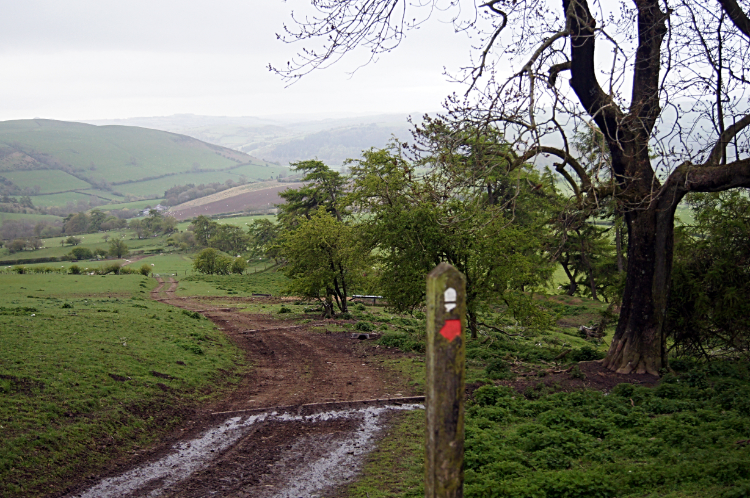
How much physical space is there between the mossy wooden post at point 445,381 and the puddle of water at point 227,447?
375 centimetres

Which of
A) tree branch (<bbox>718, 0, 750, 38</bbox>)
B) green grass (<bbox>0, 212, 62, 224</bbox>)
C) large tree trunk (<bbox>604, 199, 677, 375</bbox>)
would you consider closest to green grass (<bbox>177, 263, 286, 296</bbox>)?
large tree trunk (<bbox>604, 199, 677, 375</bbox>)

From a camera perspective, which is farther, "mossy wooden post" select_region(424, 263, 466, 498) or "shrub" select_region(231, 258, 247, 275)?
"shrub" select_region(231, 258, 247, 275)

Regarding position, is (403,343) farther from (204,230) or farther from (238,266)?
(204,230)

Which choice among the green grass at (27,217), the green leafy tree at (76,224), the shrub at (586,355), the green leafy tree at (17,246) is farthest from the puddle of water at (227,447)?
the green grass at (27,217)

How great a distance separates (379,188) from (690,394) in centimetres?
1103

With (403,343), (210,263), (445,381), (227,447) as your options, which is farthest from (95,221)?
(445,381)

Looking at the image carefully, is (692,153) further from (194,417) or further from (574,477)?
(194,417)

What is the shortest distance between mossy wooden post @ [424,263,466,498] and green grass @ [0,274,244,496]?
6169 millimetres

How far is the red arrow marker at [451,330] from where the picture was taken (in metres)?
3.30

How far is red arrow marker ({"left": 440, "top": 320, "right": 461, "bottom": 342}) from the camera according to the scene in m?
3.30

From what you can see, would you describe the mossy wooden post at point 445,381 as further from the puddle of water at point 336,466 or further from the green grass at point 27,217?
the green grass at point 27,217

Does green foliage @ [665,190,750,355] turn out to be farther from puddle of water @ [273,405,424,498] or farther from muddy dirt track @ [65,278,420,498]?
puddle of water @ [273,405,424,498]

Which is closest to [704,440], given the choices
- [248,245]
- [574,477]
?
[574,477]

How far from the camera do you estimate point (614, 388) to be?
9.52 meters
